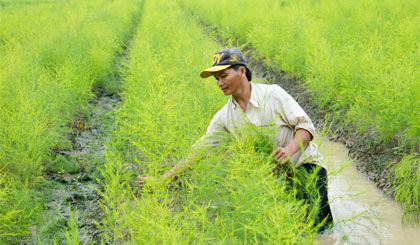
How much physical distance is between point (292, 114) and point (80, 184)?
2.13 m

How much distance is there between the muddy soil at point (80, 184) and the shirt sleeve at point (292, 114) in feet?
3.88

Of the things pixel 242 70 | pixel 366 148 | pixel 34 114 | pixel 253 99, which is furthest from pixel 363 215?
pixel 34 114

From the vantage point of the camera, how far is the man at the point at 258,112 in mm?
2521

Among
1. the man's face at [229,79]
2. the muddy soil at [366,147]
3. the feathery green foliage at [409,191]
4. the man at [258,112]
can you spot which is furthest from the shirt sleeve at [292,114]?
the feathery green foliage at [409,191]

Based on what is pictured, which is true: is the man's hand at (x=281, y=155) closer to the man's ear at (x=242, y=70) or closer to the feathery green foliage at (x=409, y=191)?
the man's ear at (x=242, y=70)

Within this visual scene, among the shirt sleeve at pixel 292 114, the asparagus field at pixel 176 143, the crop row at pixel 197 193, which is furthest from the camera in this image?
the shirt sleeve at pixel 292 114

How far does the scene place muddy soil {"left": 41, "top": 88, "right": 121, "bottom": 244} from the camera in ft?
9.87

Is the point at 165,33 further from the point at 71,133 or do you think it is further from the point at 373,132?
the point at 373,132

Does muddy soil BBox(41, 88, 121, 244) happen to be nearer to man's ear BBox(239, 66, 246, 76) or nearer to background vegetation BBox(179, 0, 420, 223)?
man's ear BBox(239, 66, 246, 76)

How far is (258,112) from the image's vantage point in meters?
2.65

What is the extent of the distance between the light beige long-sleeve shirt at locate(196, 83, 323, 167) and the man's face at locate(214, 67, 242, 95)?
11 cm

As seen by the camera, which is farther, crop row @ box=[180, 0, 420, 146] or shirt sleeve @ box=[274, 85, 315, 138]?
crop row @ box=[180, 0, 420, 146]

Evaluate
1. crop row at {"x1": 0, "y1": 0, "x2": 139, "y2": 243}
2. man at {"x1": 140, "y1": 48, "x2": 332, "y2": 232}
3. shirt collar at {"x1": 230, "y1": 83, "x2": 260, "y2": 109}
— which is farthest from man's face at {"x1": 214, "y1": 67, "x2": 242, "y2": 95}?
crop row at {"x1": 0, "y1": 0, "x2": 139, "y2": 243}

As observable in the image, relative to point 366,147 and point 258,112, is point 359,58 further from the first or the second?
point 258,112
